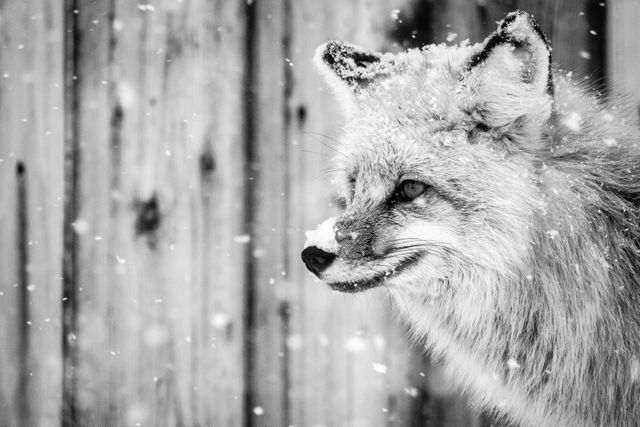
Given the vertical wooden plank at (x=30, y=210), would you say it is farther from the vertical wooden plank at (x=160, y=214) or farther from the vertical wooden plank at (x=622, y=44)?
the vertical wooden plank at (x=622, y=44)

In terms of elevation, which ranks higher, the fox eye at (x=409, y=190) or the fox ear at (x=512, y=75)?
the fox ear at (x=512, y=75)

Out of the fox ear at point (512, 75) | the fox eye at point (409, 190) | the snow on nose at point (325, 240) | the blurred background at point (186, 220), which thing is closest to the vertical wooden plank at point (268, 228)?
the blurred background at point (186, 220)

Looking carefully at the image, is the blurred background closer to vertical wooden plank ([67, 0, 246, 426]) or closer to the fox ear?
vertical wooden plank ([67, 0, 246, 426])

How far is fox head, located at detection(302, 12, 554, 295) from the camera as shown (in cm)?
125

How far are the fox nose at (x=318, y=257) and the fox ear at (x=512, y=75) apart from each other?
0.50 m

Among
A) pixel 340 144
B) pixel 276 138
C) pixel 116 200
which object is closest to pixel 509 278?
pixel 340 144

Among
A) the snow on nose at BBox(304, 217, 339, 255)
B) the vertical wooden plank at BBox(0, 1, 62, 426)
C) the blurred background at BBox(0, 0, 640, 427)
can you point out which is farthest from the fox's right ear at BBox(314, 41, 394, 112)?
the vertical wooden plank at BBox(0, 1, 62, 426)

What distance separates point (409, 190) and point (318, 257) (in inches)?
11.1

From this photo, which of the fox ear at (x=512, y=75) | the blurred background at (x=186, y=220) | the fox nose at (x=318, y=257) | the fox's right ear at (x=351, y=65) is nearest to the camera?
the fox ear at (x=512, y=75)

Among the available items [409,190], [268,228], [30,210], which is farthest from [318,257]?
[30,210]

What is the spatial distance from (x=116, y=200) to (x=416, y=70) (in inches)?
39.6

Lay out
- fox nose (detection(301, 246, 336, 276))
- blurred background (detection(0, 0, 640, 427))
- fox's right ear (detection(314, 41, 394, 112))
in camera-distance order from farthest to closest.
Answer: blurred background (detection(0, 0, 640, 427)) < fox's right ear (detection(314, 41, 394, 112)) < fox nose (detection(301, 246, 336, 276))

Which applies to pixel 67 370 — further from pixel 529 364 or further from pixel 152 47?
pixel 529 364

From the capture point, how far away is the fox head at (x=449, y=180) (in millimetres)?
1252
